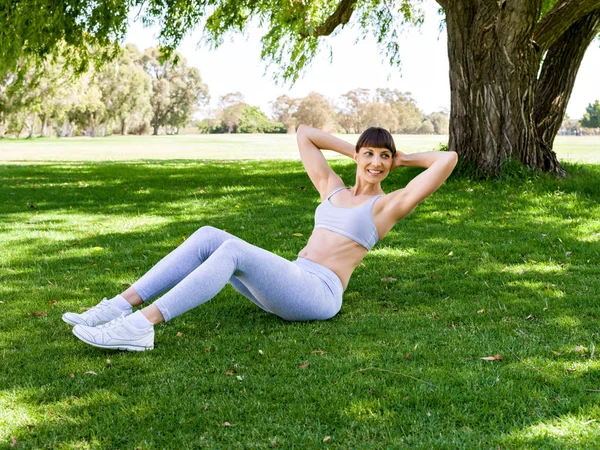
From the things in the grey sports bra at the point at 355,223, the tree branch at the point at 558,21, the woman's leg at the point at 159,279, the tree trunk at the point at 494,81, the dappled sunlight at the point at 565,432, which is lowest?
the dappled sunlight at the point at 565,432

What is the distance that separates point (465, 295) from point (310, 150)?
1.66m

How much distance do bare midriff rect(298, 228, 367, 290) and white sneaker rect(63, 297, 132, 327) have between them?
Result: 129 cm

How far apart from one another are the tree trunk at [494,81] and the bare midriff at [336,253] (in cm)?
686

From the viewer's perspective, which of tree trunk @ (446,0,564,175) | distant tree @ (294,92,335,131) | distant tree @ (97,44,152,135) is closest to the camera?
tree trunk @ (446,0,564,175)

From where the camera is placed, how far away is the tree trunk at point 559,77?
11.9 metres

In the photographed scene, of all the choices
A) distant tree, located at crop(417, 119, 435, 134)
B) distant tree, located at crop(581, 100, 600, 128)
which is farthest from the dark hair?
distant tree, located at crop(581, 100, 600, 128)

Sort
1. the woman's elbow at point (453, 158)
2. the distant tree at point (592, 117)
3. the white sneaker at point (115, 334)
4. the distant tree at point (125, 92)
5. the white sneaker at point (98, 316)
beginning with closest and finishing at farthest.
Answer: the white sneaker at point (115, 334) → the white sneaker at point (98, 316) → the woman's elbow at point (453, 158) → the distant tree at point (125, 92) → the distant tree at point (592, 117)

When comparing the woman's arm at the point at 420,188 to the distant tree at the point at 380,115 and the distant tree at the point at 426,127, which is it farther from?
the distant tree at the point at 426,127

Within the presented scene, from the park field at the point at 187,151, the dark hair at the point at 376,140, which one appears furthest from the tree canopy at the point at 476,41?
the dark hair at the point at 376,140

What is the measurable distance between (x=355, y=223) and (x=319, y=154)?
928 mm

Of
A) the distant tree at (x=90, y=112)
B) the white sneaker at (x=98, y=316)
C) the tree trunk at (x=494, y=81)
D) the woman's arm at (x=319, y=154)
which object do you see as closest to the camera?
the white sneaker at (x=98, y=316)

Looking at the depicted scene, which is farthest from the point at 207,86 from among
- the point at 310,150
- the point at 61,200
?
the point at 310,150

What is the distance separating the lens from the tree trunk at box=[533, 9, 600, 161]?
39.1ft

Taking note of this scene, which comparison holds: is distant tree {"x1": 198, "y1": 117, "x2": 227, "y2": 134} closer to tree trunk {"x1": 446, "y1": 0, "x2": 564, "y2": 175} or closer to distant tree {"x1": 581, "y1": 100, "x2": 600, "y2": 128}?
distant tree {"x1": 581, "y1": 100, "x2": 600, "y2": 128}
